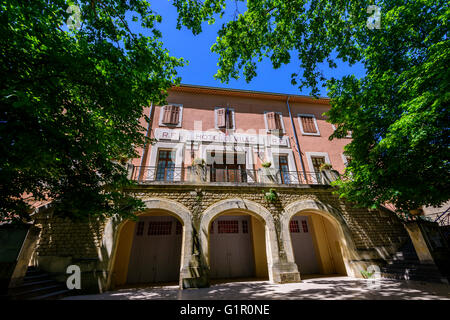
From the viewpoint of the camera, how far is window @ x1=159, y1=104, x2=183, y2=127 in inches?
411

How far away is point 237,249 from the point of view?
9.25 metres

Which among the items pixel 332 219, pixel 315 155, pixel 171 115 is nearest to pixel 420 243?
pixel 332 219

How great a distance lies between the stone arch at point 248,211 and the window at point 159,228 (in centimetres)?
327

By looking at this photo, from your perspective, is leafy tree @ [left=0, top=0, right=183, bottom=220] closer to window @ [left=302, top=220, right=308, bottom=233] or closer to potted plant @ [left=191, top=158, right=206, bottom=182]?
potted plant @ [left=191, top=158, right=206, bottom=182]

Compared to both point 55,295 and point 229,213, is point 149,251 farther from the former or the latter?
point 229,213

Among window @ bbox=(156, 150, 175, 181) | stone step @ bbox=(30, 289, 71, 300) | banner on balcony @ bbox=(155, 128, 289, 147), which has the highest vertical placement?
banner on balcony @ bbox=(155, 128, 289, 147)

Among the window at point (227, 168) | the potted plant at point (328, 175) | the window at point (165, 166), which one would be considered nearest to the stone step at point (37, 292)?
the window at point (165, 166)

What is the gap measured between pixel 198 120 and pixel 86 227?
761cm

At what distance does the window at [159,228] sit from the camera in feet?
29.3

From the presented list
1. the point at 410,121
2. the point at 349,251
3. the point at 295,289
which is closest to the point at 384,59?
the point at 410,121

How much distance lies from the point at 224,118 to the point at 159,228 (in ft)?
24.4

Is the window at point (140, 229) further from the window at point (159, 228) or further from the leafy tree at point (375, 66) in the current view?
the leafy tree at point (375, 66)

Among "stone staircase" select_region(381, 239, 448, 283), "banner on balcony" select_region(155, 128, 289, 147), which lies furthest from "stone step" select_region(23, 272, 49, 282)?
"stone staircase" select_region(381, 239, 448, 283)

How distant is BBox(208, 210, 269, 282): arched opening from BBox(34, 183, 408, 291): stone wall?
1743 mm
